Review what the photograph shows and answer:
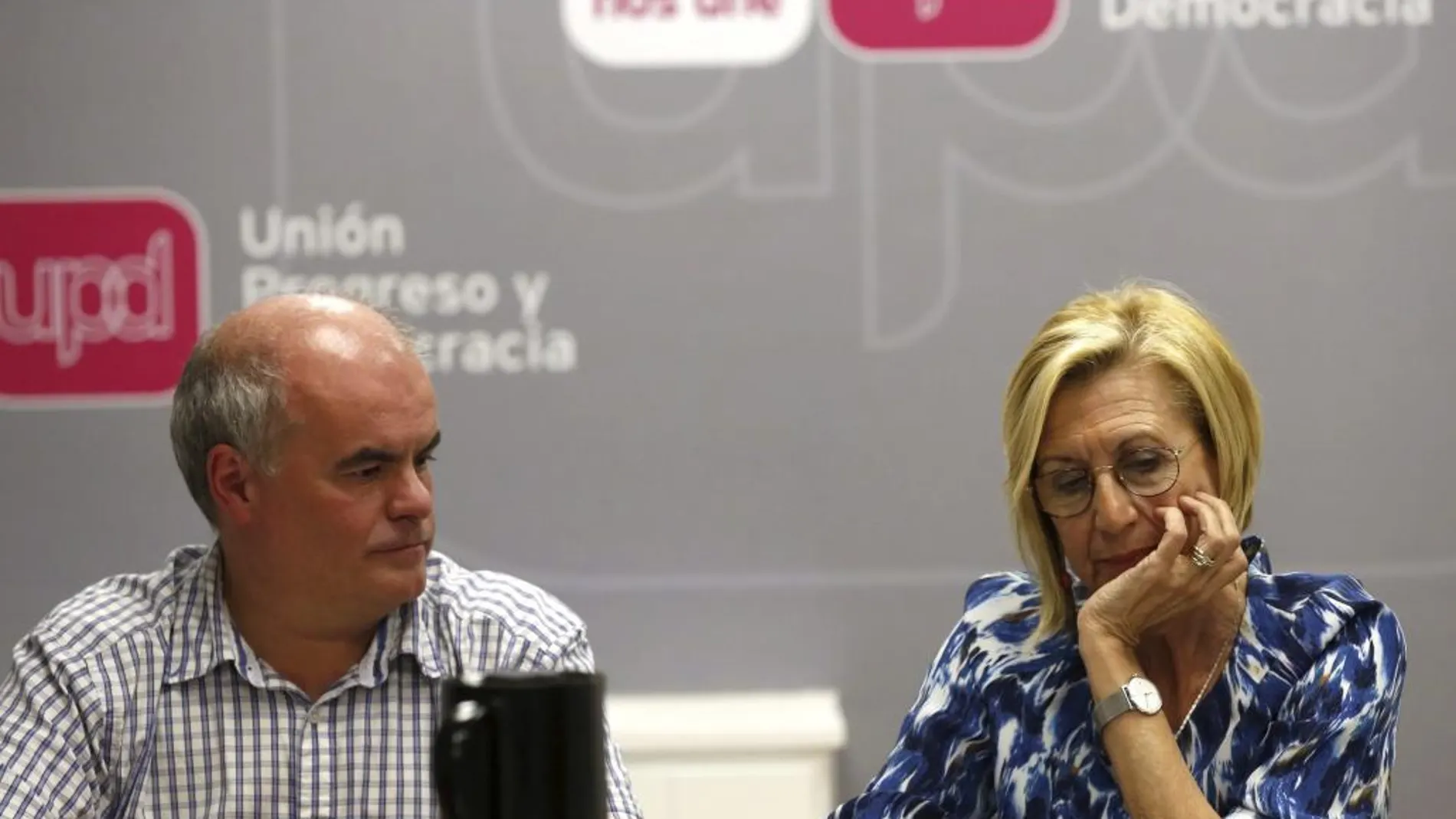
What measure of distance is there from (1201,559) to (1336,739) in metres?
0.23

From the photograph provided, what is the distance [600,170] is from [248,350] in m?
1.26

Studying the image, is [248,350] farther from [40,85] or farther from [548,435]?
[40,85]

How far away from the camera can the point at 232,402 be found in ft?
6.36

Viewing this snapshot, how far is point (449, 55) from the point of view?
309 centimetres

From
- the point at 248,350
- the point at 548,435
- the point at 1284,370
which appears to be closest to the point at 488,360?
the point at 548,435

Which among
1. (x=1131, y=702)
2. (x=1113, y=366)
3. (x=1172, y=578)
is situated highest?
(x=1113, y=366)

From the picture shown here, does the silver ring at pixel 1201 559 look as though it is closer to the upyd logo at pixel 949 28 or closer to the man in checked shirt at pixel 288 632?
the man in checked shirt at pixel 288 632

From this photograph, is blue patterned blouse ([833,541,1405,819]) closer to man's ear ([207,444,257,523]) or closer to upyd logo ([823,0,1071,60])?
man's ear ([207,444,257,523])

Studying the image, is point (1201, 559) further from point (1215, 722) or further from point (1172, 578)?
point (1215, 722)

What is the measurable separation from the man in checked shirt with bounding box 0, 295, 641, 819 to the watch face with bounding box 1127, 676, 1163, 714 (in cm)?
54

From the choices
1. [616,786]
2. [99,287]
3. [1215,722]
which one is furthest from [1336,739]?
[99,287]

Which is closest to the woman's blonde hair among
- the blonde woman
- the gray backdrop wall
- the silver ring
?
the blonde woman

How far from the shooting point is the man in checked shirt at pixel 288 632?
186 centimetres

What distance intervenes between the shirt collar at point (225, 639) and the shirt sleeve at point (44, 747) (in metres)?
0.11
